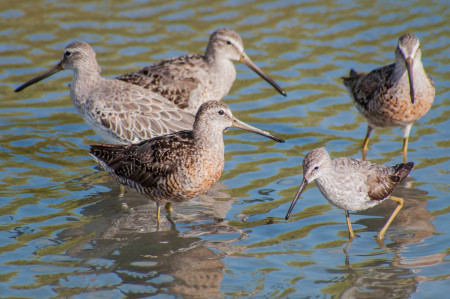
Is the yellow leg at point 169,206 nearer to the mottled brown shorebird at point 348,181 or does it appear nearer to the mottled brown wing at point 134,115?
the mottled brown wing at point 134,115

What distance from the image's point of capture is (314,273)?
595 cm

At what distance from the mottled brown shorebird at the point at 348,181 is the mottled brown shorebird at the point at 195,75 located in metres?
3.07

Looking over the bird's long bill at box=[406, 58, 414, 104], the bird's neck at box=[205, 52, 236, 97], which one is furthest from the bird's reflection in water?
the bird's long bill at box=[406, 58, 414, 104]

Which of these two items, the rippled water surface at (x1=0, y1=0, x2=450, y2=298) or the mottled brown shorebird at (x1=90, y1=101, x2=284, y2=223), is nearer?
the rippled water surface at (x1=0, y1=0, x2=450, y2=298)

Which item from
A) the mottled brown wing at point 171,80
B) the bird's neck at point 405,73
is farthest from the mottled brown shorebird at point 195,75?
the bird's neck at point 405,73

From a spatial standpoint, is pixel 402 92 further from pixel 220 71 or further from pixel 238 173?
pixel 220 71

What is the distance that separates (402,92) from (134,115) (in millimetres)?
3260

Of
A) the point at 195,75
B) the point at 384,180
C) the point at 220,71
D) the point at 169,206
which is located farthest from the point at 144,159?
the point at 220,71

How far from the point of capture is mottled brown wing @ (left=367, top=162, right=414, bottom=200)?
6.56 m

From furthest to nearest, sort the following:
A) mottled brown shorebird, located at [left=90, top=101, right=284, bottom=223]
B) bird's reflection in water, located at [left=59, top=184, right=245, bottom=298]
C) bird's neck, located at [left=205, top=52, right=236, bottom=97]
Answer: bird's neck, located at [left=205, top=52, right=236, bottom=97] < mottled brown shorebird, located at [left=90, top=101, right=284, bottom=223] < bird's reflection in water, located at [left=59, top=184, right=245, bottom=298]

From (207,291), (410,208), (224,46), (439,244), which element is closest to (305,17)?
(224,46)

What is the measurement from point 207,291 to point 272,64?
640 cm

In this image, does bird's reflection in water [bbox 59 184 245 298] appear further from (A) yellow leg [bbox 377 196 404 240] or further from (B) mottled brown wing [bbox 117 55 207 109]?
(B) mottled brown wing [bbox 117 55 207 109]

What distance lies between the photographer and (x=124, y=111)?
8172 millimetres
